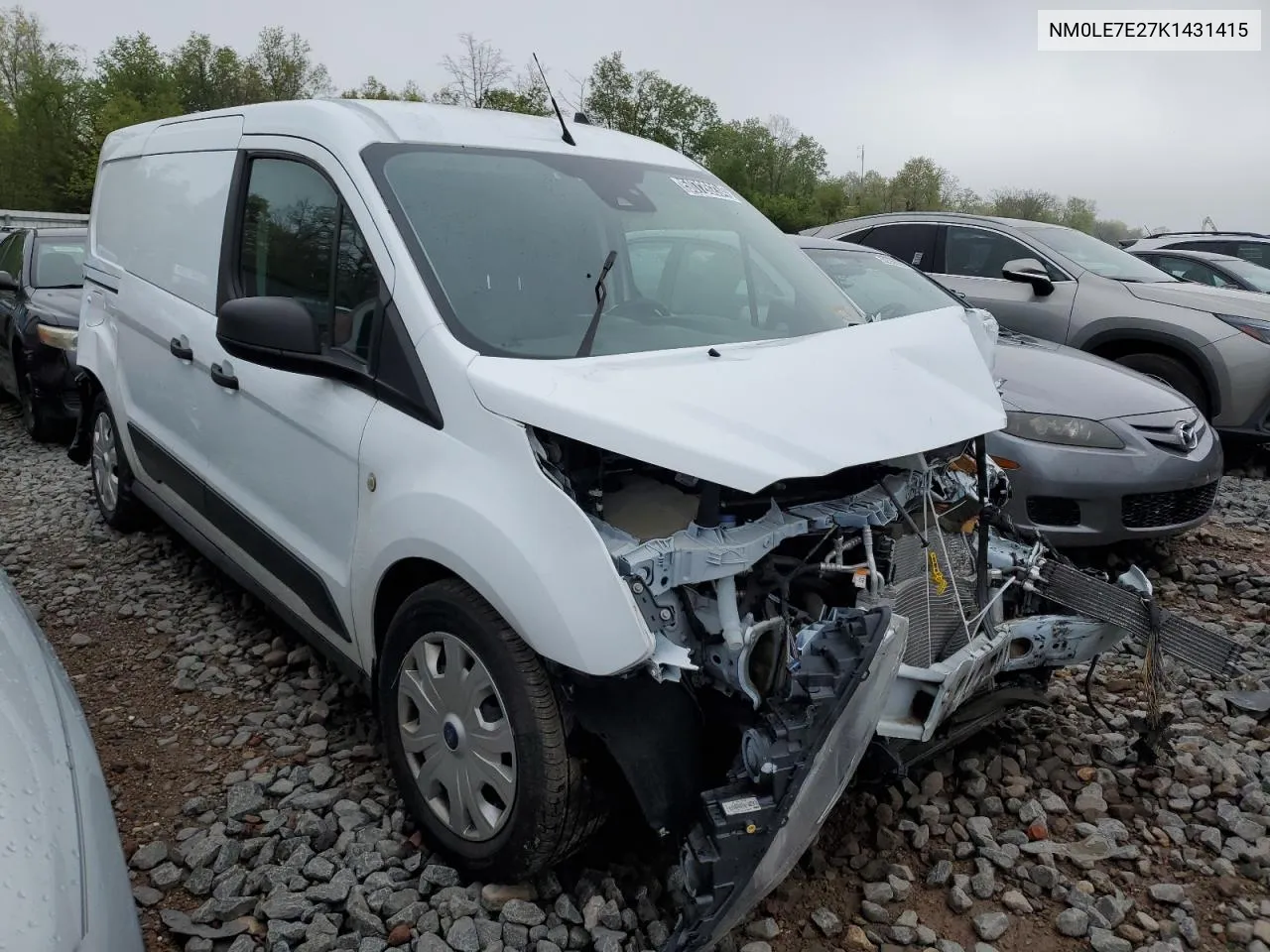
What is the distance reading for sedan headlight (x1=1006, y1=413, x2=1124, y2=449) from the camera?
4297 mm

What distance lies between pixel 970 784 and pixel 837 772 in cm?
112

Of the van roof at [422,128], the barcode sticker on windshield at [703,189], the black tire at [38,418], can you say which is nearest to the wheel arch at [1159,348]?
the barcode sticker on windshield at [703,189]

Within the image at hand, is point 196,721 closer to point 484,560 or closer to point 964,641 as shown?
point 484,560

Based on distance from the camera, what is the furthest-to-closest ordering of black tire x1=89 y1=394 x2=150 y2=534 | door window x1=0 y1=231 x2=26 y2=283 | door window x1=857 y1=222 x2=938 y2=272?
door window x1=857 y1=222 x2=938 y2=272 → door window x1=0 y1=231 x2=26 y2=283 → black tire x1=89 y1=394 x2=150 y2=534

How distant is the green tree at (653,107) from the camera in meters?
48.9

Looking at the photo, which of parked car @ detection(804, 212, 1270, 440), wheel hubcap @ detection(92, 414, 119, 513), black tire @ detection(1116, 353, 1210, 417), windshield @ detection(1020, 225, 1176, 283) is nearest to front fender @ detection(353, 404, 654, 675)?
wheel hubcap @ detection(92, 414, 119, 513)

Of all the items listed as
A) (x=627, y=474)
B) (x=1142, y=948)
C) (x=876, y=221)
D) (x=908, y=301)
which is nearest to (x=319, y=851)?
(x=627, y=474)

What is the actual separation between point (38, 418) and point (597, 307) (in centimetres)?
619

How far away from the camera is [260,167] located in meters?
3.06

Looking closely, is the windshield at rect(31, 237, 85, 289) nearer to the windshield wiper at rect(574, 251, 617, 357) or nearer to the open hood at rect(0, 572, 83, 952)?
the windshield wiper at rect(574, 251, 617, 357)

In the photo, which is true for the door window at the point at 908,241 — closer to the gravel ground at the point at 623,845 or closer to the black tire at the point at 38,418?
the gravel ground at the point at 623,845

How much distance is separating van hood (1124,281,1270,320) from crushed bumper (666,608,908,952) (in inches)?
239

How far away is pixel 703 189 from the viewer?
132 inches

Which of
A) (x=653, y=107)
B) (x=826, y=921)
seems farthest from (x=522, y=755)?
(x=653, y=107)
